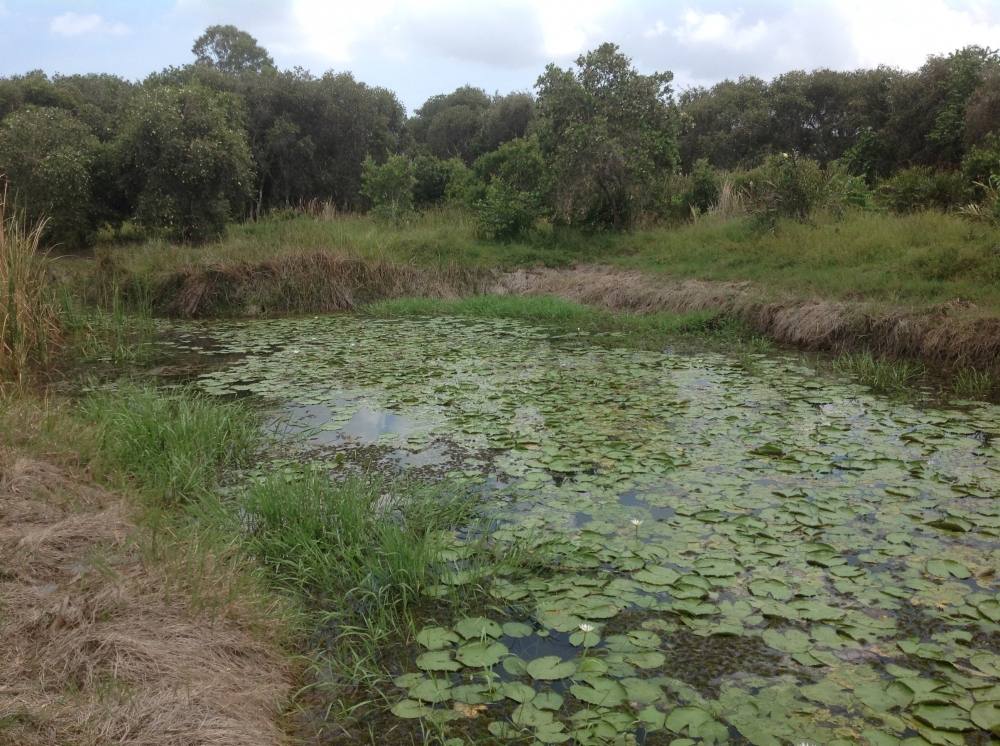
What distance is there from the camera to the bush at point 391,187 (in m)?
16.2

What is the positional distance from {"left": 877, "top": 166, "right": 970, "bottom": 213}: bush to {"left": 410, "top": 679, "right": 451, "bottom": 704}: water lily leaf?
36.0ft

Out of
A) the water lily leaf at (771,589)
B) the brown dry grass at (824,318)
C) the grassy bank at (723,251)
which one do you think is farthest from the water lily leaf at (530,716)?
the grassy bank at (723,251)

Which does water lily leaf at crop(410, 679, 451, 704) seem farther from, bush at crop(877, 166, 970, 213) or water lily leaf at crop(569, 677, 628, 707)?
bush at crop(877, 166, 970, 213)

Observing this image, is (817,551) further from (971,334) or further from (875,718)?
(971,334)

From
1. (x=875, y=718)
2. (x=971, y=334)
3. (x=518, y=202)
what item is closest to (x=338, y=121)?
(x=518, y=202)

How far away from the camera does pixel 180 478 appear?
13.9 feet

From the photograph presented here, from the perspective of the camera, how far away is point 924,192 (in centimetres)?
1126

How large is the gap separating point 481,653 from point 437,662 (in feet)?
0.55

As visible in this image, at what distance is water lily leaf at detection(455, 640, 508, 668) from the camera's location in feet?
8.82

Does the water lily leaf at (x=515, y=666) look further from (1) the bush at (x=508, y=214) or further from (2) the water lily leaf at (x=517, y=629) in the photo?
(1) the bush at (x=508, y=214)

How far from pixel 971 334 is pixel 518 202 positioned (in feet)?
29.6

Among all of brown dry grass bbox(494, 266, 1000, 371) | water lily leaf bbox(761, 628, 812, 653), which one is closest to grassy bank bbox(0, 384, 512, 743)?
water lily leaf bbox(761, 628, 812, 653)

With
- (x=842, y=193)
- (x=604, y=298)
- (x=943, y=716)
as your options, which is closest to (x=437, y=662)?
(x=943, y=716)

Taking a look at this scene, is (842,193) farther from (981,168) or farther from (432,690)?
(432,690)
